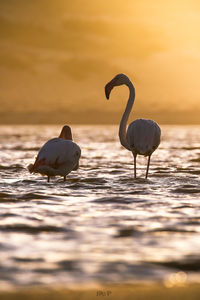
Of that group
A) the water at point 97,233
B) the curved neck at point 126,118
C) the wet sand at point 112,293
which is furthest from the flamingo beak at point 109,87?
the wet sand at point 112,293

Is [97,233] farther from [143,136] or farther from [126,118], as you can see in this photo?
[126,118]

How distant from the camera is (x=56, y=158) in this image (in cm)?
1034

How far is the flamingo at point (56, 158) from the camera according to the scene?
33.9ft

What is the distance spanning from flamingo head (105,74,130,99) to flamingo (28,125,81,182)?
2006 mm

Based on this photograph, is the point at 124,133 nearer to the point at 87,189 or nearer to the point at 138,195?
the point at 87,189

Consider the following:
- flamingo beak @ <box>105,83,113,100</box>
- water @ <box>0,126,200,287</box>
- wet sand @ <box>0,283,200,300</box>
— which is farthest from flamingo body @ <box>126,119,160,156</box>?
wet sand @ <box>0,283,200,300</box>

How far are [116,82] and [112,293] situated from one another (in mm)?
9353

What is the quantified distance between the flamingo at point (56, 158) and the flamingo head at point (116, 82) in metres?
2.01

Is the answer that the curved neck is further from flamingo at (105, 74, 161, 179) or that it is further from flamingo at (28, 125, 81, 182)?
flamingo at (28, 125, 81, 182)

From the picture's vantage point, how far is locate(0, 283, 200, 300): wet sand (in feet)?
11.1

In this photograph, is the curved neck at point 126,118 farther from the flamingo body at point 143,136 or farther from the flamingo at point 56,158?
the flamingo at point 56,158

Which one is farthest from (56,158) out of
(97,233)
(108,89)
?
(97,233)

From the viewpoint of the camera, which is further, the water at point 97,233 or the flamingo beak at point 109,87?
the flamingo beak at point 109,87

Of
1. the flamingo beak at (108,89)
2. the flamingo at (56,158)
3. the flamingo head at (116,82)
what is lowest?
the flamingo at (56,158)
